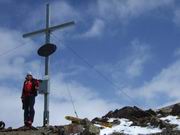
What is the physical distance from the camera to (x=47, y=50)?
18016 mm

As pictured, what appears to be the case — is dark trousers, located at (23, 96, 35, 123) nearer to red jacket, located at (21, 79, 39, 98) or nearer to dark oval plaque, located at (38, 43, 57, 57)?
red jacket, located at (21, 79, 39, 98)

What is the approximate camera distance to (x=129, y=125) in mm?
16875

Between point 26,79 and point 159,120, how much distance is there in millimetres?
4899

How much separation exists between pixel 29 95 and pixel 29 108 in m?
0.46

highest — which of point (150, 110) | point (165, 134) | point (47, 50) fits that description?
point (47, 50)

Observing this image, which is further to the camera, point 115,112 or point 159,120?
point 115,112

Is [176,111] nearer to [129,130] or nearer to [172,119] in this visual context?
[172,119]

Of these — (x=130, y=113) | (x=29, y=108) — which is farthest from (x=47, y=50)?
(x=130, y=113)

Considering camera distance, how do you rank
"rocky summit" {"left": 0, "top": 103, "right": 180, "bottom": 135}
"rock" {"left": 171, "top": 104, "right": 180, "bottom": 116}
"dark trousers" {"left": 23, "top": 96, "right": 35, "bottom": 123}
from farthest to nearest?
"rock" {"left": 171, "top": 104, "right": 180, "bottom": 116}
"dark trousers" {"left": 23, "top": 96, "right": 35, "bottom": 123}
"rocky summit" {"left": 0, "top": 103, "right": 180, "bottom": 135}

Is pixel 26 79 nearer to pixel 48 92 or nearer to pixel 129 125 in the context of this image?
pixel 48 92

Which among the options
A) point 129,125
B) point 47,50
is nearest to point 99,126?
point 129,125

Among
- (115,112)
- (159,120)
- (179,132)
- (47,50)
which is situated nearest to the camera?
(179,132)

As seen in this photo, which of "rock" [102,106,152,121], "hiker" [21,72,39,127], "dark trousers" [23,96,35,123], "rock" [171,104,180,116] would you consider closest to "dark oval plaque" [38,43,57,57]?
"hiker" [21,72,39,127]

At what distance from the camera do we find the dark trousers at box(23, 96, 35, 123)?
16.9 m
